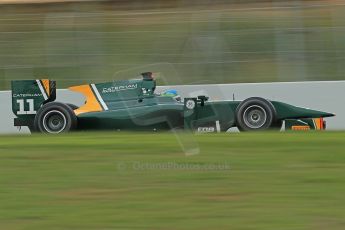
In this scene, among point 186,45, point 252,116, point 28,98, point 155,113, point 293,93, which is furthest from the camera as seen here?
point 186,45

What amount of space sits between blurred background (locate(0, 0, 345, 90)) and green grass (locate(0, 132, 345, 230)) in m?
5.00

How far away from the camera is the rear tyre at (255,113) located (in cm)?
1103

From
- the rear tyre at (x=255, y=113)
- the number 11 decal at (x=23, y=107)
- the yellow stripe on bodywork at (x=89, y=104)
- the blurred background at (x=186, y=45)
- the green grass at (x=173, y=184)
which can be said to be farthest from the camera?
the blurred background at (x=186, y=45)

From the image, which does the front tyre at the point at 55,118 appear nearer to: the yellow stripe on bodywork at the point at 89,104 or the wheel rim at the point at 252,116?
the yellow stripe on bodywork at the point at 89,104

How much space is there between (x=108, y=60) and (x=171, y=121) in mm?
2658

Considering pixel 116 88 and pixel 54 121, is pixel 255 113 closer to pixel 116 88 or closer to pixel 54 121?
pixel 116 88

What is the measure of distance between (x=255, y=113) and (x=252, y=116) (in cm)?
7

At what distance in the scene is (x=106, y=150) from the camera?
7.29m

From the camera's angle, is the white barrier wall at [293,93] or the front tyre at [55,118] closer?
the front tyre at [55,118]

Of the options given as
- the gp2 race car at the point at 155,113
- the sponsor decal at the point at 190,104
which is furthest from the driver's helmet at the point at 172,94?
the sponsor decal at the point at 190,104

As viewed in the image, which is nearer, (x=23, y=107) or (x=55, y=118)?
(x=55, y=118)

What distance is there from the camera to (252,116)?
11109 mm

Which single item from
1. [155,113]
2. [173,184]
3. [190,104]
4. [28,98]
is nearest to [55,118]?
[28,98]

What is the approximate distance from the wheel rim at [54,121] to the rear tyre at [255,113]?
2693 millimetres
